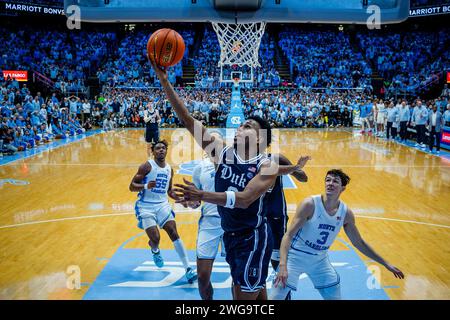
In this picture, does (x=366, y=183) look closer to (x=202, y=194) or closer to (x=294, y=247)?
(x=294, y=247)

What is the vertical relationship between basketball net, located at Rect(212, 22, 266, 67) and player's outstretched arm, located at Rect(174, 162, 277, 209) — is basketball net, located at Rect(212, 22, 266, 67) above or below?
above

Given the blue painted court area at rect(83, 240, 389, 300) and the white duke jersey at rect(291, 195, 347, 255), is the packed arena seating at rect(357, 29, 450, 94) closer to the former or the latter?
the blue painted court area at rect(83, 240, 389, 300)

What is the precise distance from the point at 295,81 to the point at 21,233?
22.5 meters

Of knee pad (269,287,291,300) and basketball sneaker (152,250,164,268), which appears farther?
basketball sneaker (152,250,164,268)

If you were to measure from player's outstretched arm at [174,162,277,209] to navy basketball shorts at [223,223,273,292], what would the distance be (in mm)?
460

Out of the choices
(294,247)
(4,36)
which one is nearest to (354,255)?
(294,247)

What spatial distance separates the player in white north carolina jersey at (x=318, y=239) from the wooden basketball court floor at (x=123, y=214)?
49.7 inches

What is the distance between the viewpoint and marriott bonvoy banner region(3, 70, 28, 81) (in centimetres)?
2275

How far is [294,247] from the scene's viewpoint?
3725 mm

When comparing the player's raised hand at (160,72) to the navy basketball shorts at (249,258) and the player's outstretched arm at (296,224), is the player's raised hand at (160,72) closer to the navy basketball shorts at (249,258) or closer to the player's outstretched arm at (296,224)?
the navy basketball shorts at (249,258)

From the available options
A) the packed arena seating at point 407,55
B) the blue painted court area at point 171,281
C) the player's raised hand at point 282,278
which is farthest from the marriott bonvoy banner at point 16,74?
the player's raised hand at point 282,278

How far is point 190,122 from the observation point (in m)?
3.20

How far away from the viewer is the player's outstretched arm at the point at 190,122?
10.1 feet

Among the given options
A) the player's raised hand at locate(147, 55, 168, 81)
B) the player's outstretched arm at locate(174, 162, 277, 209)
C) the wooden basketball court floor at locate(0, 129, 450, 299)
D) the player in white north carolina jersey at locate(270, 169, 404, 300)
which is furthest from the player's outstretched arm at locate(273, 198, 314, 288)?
the wooden basketball court floor at locate(0, 129, 450, 299)
